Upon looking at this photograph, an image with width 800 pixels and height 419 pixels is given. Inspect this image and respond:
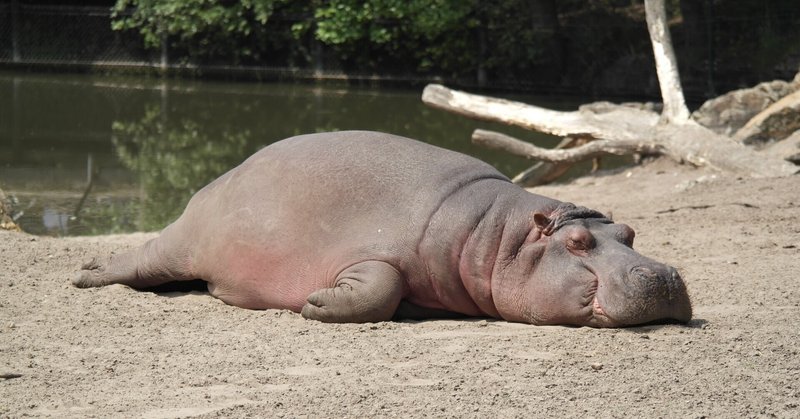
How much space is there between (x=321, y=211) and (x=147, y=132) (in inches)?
415

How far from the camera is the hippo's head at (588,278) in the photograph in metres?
4.60

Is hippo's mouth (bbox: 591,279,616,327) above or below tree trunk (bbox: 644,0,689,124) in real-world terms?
below

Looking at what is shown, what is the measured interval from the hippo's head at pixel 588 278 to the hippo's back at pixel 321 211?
0.54m

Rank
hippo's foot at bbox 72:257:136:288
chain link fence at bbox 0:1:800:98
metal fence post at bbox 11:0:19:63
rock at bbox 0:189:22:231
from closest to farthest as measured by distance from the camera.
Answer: hippo's foot at bbox 72:257:136:288 → rock at bbox 0:189:22:231 → chain link fence at bbox 0:1:800:98 → metal fence post at bbox 11:0:19:63

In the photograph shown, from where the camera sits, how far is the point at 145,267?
6.00m

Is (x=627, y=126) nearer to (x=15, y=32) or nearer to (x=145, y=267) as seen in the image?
(x=145, y=267)

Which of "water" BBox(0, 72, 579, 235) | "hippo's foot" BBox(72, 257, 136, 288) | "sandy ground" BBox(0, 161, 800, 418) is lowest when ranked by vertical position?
"water" BBox(0, 72, 579, 235)

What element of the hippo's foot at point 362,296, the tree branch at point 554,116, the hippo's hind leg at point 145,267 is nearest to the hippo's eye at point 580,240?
the hippo's foot at point 362,296

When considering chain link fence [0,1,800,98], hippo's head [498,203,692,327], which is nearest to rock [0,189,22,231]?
hippo's head [498,203,692,327]

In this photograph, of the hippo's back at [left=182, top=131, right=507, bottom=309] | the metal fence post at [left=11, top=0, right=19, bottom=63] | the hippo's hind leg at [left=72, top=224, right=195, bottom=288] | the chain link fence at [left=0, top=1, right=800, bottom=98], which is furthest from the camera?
the metal fence post at [left=11, top=0, right=19, bottom=63]

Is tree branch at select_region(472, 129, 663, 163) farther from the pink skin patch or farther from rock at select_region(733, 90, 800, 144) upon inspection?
the pink skin patch

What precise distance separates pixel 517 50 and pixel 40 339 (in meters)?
17.4

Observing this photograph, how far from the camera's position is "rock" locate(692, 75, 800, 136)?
1122 cm

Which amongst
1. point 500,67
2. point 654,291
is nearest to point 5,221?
point 654,291
